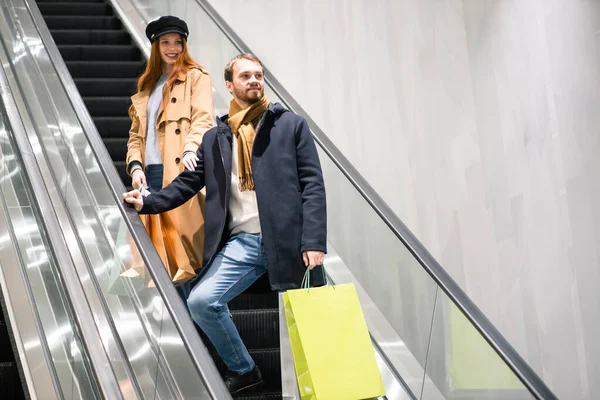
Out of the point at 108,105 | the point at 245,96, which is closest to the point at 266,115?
the point at 245,96

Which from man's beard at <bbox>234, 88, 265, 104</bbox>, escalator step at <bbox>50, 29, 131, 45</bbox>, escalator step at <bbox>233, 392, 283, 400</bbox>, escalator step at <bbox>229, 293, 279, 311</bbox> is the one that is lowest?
escalator step at <bbox>233, 392, 283, 400</bbox>

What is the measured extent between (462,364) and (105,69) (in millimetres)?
5297

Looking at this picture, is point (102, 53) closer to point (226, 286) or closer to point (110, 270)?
point (110, 270)

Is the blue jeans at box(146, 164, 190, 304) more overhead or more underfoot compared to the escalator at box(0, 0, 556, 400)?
more overhead

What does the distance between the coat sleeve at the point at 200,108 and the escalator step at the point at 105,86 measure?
2.92m

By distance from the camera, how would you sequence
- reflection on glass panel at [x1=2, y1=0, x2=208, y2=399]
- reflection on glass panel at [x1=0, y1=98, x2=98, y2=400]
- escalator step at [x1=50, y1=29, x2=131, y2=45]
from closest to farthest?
reflection on glass panel at [x1=2, y1=0, x2=208, y2=399], reflection on glass panel at [x1=0, y1=98, x2=98, y2=400], escalator step at [x1=50, y1=29, x2=131, y2=45]

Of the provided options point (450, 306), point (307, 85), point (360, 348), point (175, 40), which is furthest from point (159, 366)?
point (307, 85)

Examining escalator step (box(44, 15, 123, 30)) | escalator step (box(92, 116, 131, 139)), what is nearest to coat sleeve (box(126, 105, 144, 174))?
escalator step (box(92, 116, 131, 139))

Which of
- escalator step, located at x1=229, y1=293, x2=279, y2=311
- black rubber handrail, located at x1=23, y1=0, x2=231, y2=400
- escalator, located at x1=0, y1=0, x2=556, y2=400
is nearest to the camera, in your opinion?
black rubber handrail, located at x1=23, y1=0, x2=231, y2=400

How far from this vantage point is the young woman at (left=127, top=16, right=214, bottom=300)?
414cm

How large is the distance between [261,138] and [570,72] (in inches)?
101

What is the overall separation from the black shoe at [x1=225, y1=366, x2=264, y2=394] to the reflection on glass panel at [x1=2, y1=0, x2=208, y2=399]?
1.61 feet

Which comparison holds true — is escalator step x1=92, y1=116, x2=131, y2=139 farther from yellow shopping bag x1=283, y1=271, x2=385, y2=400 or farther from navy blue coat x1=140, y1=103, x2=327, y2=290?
yellow shopping bag x1=283, y1=271, x2=385, y2=400

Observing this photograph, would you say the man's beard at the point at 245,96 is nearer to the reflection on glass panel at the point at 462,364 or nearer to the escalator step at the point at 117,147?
the reflection on glass panel at the point at 462,364
